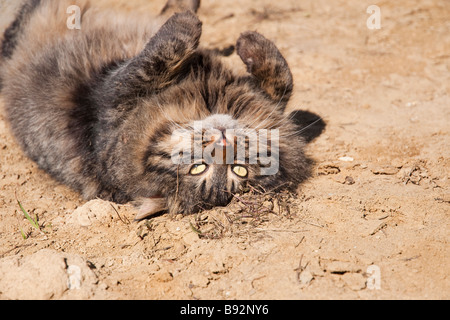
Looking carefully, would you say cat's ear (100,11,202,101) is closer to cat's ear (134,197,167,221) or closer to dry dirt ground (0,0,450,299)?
cat's ear (134,197,167,221)

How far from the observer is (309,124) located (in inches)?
175

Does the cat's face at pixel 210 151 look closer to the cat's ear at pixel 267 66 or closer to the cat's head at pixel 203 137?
the cat's head at pixel 203 137

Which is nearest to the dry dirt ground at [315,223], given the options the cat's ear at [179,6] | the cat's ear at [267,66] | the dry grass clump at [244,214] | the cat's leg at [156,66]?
the dry grass clump at [244,214]

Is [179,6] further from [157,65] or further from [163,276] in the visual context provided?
[163,276]

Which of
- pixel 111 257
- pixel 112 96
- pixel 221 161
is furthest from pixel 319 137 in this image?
pixel 111 257

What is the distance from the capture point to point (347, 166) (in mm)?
3855

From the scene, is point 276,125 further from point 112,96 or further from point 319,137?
point 112,96

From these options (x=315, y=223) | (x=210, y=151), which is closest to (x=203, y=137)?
(x=210, y=151)

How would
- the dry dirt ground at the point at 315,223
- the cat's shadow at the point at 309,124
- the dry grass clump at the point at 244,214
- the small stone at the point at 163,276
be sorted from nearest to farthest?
the dry dirt ground at the point at 315,223
the small stone at the point at 163,276
the dry grass clump at the point at 244,214
the cat's shadow at the point at 309,124

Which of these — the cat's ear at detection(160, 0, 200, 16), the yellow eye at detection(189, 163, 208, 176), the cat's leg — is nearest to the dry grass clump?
the yellow eye at detection(189, 163, 208, 176)

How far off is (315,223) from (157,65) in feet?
5.17

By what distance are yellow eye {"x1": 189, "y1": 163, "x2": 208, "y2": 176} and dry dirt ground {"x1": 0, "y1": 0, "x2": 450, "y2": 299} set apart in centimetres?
31

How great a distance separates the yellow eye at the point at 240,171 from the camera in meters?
3.29

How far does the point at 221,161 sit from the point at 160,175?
0.47 m
